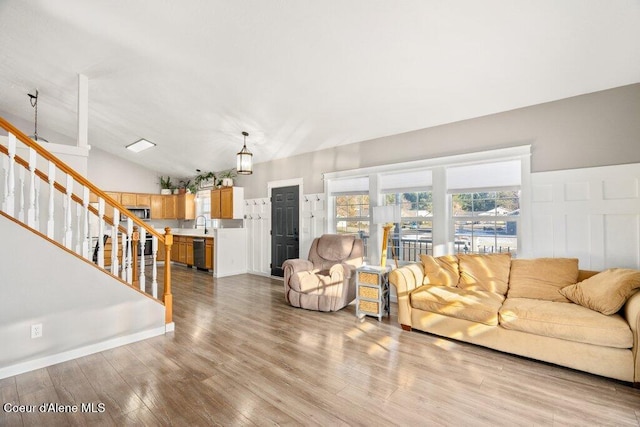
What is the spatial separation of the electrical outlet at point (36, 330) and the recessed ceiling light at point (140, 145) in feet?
16.7

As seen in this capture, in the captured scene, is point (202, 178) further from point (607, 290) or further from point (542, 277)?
point (607, 290)

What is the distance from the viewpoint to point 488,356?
2.78m

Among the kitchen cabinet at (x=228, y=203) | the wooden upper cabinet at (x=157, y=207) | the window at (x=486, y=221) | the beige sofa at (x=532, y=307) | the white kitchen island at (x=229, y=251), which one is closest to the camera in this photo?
the beige sofa at (x=532, y=307)

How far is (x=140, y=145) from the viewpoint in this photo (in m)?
7.04

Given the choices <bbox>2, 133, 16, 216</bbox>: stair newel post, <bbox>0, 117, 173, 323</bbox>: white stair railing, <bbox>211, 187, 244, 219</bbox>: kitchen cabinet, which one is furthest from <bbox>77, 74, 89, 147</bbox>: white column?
<bbox>211, 187, 244, 219</bbox>: kitchen cabinet

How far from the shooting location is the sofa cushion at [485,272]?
10.8ft

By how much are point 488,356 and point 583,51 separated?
2930mm

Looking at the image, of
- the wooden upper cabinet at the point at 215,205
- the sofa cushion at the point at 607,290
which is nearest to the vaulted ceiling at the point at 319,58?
the sofa cushion at the point at 607,290

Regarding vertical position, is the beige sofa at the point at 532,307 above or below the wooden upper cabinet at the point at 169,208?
below

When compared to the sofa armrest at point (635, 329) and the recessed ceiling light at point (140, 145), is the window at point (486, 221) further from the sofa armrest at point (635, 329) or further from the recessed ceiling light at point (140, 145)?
the recessed ceiling light at point (140, 145)

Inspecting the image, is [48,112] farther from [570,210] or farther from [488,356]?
[570,210]

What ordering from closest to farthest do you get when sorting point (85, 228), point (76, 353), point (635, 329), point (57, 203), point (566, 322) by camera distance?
point (635, 329) → point (566, 322) → point (76, 353) → point (85, 228) → point (57, 203)

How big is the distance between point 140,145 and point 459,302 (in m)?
7.45

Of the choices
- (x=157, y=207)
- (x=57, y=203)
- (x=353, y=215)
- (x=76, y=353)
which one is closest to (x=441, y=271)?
(x=353, y=215)
